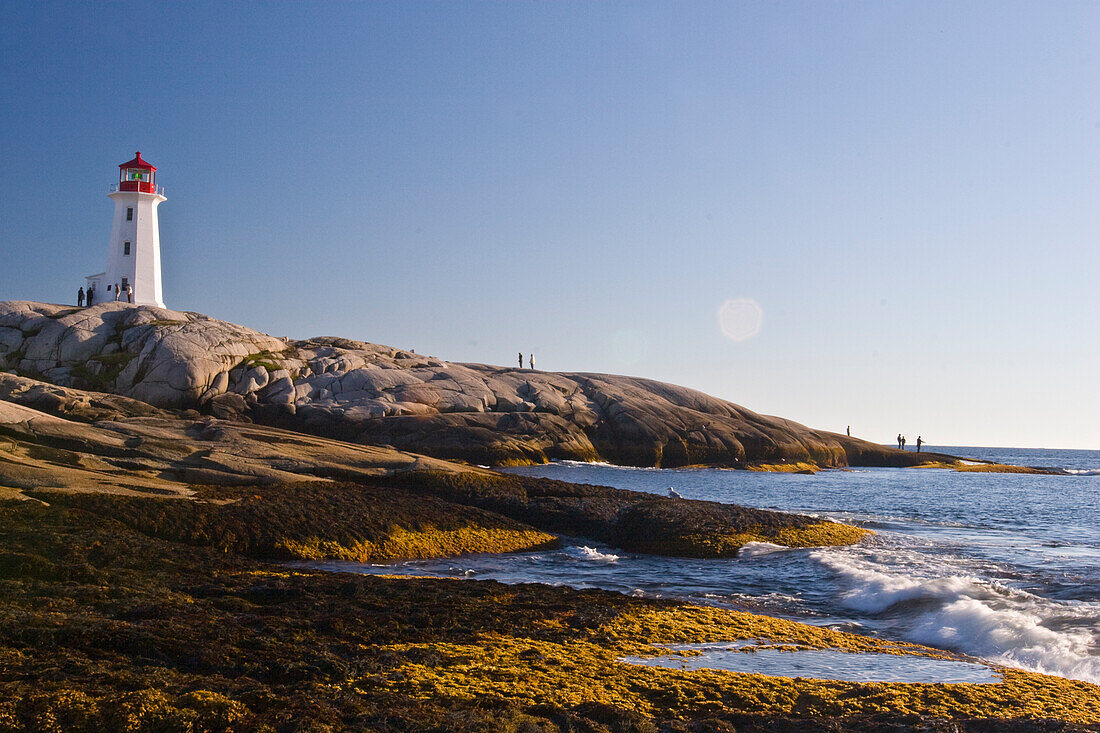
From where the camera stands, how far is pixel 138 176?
6178cm

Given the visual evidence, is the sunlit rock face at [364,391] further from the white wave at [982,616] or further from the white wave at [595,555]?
the white wave at [982,616]

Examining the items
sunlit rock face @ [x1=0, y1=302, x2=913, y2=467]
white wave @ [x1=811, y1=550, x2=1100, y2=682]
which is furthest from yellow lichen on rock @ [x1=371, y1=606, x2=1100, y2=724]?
sunlit rock face @ [x1=0, y1=302, x2=913, y2=467]

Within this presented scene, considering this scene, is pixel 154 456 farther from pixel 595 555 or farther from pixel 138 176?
pixel 138 176

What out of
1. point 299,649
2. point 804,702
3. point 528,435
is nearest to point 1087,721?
point 804,702

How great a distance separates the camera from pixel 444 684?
898 centimetres

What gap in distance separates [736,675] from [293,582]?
808 centimetres

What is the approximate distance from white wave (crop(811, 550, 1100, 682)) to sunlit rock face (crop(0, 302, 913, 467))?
122 feet

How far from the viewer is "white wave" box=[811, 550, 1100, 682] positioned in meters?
13.0

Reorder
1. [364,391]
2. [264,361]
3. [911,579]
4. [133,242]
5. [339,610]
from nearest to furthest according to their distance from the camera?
[339,610]
[911,579]
[264,361]
[364,391]
[133,242]

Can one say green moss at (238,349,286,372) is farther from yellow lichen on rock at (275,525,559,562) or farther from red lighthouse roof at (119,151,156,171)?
yellow lichen on rock at (275,525,559,562)

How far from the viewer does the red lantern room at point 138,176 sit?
200 feet

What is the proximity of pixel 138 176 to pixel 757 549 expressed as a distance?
58.2 metres

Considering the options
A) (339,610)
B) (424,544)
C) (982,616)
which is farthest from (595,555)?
(339,610)

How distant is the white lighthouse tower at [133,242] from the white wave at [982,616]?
5812 centimetres
